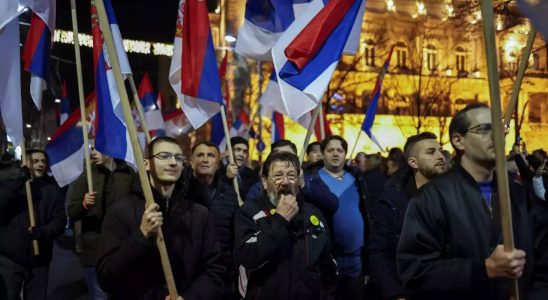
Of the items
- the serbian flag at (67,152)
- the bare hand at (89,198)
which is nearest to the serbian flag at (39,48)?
the bare hand at (89,198)

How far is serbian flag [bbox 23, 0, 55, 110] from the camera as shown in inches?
292

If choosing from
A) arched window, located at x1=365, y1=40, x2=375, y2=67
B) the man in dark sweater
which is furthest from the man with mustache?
arched window, located at x1=365, y1=40, x2=375, y2=67

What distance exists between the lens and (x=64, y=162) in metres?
9.41

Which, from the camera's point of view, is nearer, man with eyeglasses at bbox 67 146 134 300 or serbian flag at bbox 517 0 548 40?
serbian flag at bbox 517 0 548 40

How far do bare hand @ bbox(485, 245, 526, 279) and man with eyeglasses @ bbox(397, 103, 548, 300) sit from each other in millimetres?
165

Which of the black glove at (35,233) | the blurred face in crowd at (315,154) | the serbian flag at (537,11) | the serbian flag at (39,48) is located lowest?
the black glove at (35,233)

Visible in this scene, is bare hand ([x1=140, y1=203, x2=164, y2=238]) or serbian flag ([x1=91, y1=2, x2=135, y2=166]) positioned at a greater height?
serbian flag ([x1=91, y1=2, x2=135, y2=166])

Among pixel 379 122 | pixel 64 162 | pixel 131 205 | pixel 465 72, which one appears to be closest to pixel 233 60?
pixel 379 122

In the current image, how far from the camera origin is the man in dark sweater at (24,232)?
668cm

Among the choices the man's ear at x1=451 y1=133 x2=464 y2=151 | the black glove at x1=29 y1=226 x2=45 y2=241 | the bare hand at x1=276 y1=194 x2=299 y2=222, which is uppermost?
the man's ear at x1=451 y1=133 x2=464 y2=151

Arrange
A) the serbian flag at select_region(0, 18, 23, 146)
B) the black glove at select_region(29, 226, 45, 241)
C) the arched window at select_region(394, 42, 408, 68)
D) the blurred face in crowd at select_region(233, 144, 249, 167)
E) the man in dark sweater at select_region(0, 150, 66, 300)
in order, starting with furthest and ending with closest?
the arched window at select_region(394, 42, 408, 68) → the blurred face in crowd at select_region(233, 144, 249, 167) → the black glove at select_region(29, 226, 45, 241) → the man in dark sweater at select_region(0, 150, 66, 300) → the serbian flag at select_region(0, 18, 23, 146)

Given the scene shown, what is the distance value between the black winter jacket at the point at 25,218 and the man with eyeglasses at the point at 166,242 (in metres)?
2.55

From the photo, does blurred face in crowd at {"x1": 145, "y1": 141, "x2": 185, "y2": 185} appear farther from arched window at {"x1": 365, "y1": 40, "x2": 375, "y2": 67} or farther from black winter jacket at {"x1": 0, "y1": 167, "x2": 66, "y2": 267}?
arched window at {"x1": 365, "y1": 40, "x2": 375, "y2": 67}

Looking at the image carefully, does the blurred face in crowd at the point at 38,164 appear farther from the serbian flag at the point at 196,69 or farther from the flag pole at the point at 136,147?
the flag pole at the point at 136,147
